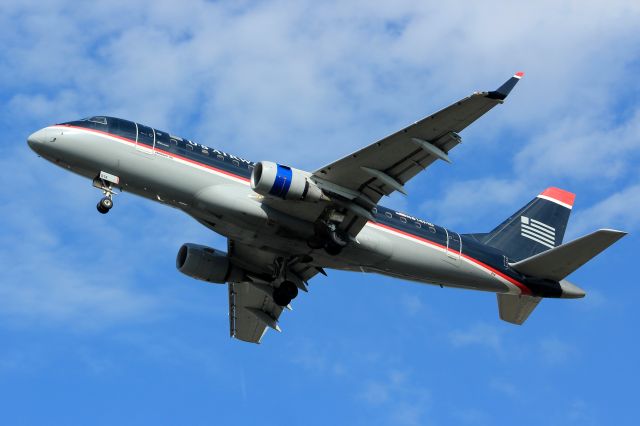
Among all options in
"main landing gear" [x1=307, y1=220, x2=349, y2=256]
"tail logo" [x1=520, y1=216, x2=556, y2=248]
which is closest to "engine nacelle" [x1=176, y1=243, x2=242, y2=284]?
"main landing gear" [x1=307, y1=220, x2=349, y2=256]

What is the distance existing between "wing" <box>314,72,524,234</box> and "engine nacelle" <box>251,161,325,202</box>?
0.61 meters

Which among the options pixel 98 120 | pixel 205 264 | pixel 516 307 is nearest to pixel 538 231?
pixel 516 307

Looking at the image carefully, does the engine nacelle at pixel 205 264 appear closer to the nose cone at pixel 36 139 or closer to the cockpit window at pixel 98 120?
the cockpit window at pixel 98 120

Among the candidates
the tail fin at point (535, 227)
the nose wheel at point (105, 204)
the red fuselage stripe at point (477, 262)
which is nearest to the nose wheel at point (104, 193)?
the nose wheel at point (105, 204)

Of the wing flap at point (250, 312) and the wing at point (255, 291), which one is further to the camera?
the wing flap at point (250, 312)

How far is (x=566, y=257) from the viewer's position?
1646 inches

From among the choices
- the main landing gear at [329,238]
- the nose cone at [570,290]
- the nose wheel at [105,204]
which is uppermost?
the nose cone at [570,290]

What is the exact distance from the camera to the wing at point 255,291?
44.8 m

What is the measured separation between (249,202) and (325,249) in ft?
12.4

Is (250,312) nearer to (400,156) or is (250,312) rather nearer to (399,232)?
(399,232)

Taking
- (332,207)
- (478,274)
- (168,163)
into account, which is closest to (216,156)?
(168,163)

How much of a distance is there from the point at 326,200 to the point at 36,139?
1113cm

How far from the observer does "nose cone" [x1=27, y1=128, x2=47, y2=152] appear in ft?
124

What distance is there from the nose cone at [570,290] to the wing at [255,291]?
10757 millimetres
